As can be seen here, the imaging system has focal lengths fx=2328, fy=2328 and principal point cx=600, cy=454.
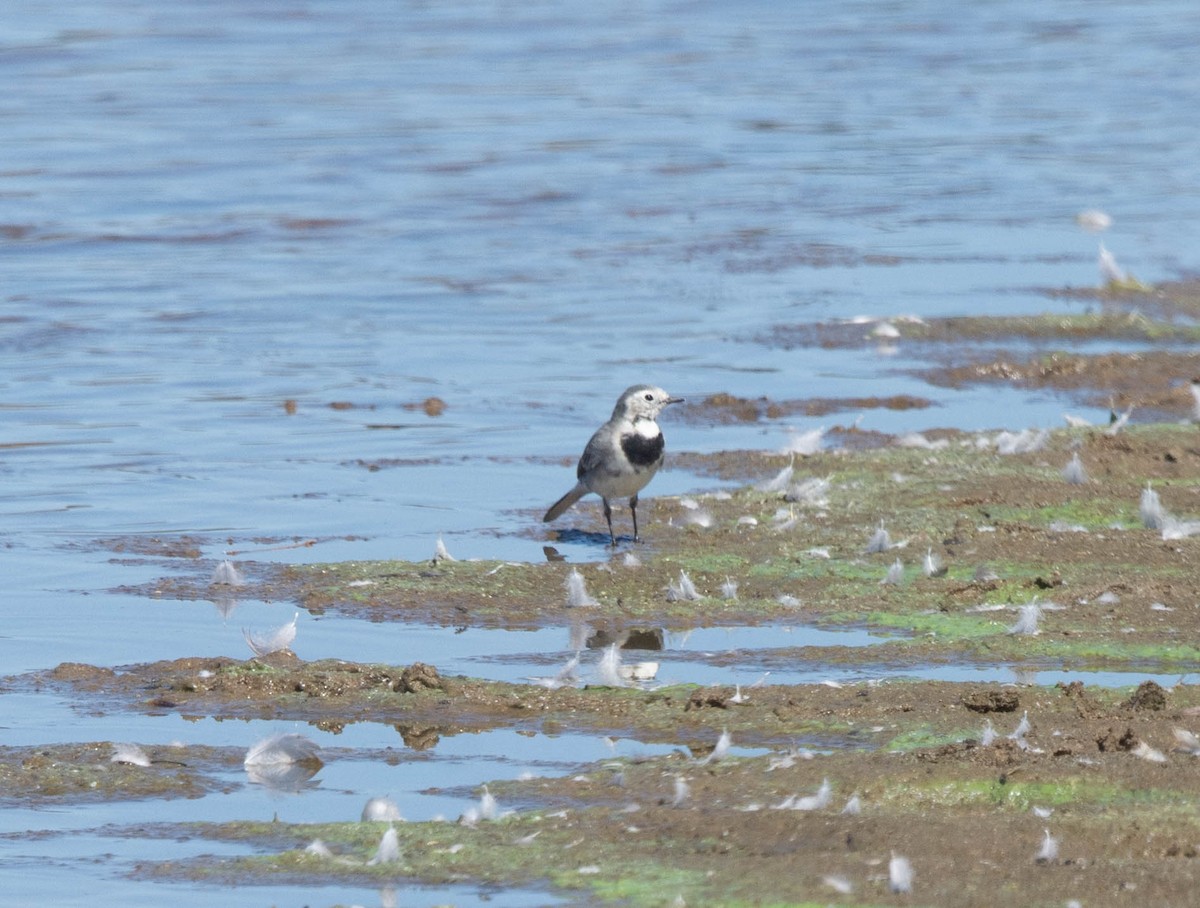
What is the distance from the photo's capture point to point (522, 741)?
705cm

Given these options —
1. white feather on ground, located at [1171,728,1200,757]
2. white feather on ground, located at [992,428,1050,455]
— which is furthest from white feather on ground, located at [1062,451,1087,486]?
white feather on ground, located at [1171,728,1200,757]

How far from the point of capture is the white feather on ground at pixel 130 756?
22.3 feet

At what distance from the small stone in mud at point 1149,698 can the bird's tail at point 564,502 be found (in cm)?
416

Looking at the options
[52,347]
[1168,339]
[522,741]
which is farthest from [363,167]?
[522,741]

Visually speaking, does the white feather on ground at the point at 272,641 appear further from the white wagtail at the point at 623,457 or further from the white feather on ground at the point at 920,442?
the white feather on ground at the point at 920,442

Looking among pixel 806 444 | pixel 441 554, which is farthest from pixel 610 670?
pixel 806 444

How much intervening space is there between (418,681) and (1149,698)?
230 cm

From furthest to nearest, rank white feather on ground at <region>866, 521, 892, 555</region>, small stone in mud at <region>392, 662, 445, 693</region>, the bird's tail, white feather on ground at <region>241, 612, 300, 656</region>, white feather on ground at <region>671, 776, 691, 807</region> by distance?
the bird's tail → white feather on ground at <region>866, 521, 892, 555</region> → white feather on ground at <region>241, 612, 300, 656</region> → small stone in mud at <region>392, 662, 445, 693</region> → white feather on ground at <region>671, 776, 691, 807</region>

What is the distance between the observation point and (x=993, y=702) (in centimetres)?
704

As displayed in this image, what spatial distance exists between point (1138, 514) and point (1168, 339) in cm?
532

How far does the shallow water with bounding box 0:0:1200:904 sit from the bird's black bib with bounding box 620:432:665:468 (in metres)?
0.48

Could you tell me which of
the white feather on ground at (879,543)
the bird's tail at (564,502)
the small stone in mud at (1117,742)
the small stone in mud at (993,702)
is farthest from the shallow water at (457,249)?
the small stone in mud at (1117,742)

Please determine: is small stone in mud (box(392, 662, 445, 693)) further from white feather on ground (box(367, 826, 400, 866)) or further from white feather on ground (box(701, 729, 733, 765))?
white feather on ground (box(367, 826, 400, 866))

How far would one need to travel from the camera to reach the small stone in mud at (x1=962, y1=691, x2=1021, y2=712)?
7023 mm
